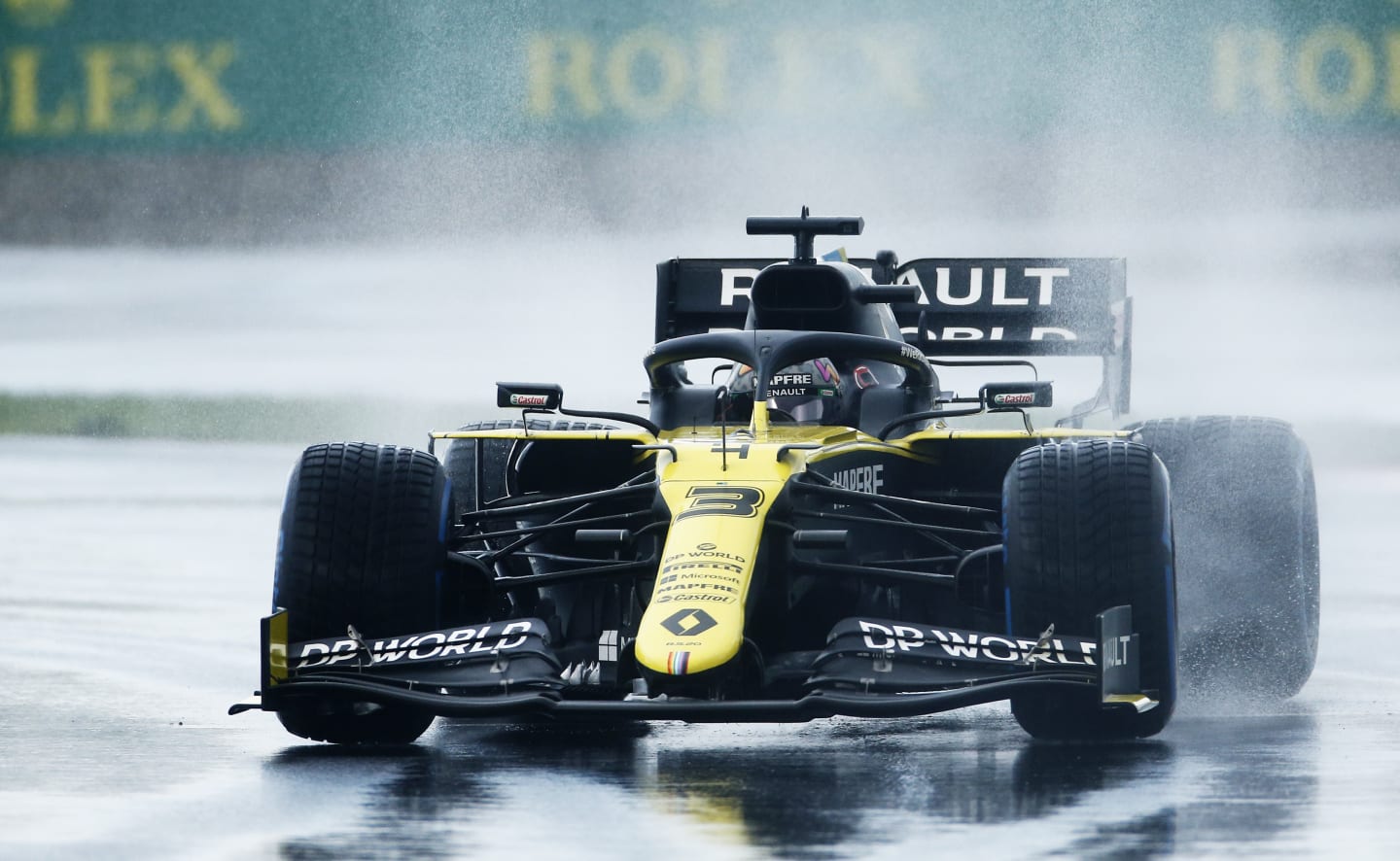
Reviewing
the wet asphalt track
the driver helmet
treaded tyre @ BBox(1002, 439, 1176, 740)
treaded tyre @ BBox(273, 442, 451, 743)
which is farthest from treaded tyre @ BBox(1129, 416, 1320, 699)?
treaded tyre @ BBox(273, 442, 451, 743)

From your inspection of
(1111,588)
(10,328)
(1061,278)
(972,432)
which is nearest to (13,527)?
(1061,278)

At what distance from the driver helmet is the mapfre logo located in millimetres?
28951

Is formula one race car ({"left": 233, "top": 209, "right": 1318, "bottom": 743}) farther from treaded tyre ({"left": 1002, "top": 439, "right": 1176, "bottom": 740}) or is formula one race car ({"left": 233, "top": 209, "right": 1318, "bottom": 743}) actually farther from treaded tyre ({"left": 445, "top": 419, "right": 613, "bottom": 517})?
treaded tyre ({"left": 445, "top": 419, "right": 613, "bottom": 517})

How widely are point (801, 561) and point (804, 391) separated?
1892mm

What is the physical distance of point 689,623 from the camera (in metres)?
8.27

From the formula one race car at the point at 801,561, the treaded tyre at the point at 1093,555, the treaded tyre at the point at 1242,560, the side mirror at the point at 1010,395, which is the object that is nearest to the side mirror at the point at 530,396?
the formula one race car at the point at 801,561

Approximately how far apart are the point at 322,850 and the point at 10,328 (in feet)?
98.4

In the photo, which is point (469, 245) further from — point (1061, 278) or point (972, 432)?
point (972, 432)

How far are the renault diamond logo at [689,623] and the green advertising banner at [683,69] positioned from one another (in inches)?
822

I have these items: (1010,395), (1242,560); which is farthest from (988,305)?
(1010,395)

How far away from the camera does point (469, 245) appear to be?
32688 mm

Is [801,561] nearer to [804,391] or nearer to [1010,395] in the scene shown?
[1010,395]

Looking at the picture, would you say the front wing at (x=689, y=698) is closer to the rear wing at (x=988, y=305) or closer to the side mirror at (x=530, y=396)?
the side mirror at (x=530, y=396)

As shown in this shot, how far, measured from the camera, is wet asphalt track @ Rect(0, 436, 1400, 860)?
22.3 ft
